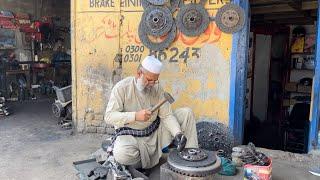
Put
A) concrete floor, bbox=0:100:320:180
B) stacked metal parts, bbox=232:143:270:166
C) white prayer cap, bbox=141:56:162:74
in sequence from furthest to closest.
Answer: concrete floor, bbox=0:100:320:180 → stacked metal parts, bbox=232:143:270:166 → white prayer cap, bbox=141:56:162:74

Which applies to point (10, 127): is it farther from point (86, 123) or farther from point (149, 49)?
point (149, 49)

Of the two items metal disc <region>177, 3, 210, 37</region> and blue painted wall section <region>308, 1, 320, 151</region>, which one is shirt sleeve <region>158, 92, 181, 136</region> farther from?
blue painted wall section <region>308, 1, 320, 151</region>

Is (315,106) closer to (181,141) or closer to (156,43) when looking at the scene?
(181,141)

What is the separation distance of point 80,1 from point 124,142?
2619 millimetres

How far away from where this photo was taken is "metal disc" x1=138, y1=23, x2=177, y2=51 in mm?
4586

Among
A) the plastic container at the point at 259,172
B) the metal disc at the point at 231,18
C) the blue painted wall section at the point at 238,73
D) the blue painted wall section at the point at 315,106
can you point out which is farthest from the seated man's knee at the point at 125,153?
the blue painted wall section at the point at 315,106

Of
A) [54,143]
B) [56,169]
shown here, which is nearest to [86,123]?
[54,143]

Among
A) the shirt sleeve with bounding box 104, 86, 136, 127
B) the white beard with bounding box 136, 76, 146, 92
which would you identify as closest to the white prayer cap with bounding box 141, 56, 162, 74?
the white beard with bounding box 136, 76, 146, 92

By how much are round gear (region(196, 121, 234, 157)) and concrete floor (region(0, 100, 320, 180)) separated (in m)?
0.53

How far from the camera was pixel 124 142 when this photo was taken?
10.8 ft

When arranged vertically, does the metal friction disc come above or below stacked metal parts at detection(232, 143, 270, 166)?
above

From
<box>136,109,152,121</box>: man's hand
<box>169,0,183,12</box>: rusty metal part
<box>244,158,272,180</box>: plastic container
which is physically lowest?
<box>244,158,272,180</box>: plastic container

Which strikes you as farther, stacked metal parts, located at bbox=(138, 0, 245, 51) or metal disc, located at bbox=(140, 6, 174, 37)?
metal disc, located at bbox=(140, 6, 174, 37)

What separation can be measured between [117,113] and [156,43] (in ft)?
5.52
